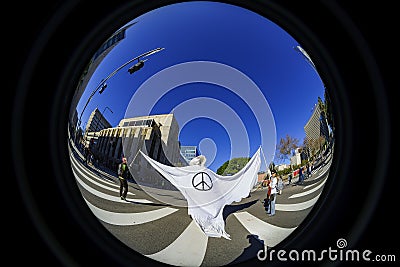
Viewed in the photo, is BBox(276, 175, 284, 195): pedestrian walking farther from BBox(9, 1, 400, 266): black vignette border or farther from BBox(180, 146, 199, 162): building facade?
BBox(9, 1, 400, 266): black vignette border

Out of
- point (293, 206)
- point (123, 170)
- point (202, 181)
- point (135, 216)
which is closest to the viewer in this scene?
point (293, 206)

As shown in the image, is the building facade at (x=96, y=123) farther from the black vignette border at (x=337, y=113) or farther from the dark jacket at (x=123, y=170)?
the black vignette border at (x=337, y=113)

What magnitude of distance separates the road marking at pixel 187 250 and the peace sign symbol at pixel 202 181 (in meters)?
0.28

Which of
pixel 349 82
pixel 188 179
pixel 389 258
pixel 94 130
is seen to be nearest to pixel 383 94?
pixel 349 82

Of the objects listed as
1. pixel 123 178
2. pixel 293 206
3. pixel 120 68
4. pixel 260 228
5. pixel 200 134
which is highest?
pixel 120 68

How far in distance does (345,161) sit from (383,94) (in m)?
0.21

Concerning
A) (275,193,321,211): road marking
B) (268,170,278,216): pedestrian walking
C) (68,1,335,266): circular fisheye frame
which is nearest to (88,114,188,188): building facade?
(68,1,335,266): circular fisheye frame

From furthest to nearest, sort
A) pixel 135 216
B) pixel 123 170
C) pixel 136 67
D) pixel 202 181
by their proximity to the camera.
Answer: pixel 202 181 < pixel 123 170 < pixel 135 216 < pixel 136 67

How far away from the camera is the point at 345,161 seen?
92 cm

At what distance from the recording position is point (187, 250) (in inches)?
58.2

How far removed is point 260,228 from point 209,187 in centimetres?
63

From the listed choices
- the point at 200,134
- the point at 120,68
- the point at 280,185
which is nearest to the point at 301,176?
the point at 280,185

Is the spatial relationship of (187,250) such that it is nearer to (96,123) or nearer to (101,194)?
(101,194)

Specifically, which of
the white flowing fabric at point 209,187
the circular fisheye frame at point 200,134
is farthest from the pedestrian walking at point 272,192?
the white flowing fabric at point 209,187
